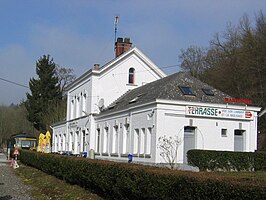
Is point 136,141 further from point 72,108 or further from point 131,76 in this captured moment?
point 72,108

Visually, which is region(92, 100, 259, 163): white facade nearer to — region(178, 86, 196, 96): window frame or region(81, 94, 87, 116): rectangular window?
region(178, 86, 196, 96): window frame

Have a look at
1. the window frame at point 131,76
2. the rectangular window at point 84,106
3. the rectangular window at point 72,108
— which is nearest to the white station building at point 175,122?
the window frame at point 131,76

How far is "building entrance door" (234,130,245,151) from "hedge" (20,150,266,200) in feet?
49.4

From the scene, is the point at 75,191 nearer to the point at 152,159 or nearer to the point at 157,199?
the point at 157,199

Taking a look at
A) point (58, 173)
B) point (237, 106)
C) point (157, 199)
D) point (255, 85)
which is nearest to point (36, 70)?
point (255, 85)

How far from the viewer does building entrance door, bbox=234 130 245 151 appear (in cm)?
3073

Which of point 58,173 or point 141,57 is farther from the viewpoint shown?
point 141,57

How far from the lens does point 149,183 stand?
34.3ft

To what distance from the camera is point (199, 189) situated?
8.44m

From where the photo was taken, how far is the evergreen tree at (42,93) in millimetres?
78938

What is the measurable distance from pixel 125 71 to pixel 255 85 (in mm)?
13263

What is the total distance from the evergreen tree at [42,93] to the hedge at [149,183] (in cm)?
6108

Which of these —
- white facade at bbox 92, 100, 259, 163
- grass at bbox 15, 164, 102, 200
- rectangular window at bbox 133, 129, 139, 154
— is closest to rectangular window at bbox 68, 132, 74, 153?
white facade at bbox 92, 100, 259, 163

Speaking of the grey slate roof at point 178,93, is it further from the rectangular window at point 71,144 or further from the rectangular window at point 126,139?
the rectangular window at point 71,144
